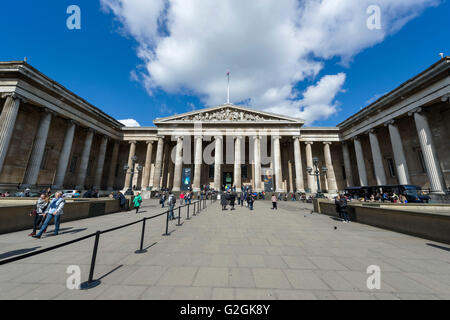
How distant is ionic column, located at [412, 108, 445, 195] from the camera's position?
15.2m

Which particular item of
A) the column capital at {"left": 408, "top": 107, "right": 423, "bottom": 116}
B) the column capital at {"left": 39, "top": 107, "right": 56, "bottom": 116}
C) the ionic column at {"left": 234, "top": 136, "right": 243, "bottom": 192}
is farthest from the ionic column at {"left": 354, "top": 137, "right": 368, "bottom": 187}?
the column capital at {"left": 39, "top": 107, "right": 56, "bottom": 116}

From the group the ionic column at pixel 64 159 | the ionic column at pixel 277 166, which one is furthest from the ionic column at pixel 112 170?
the ionic column at pixel 277 166

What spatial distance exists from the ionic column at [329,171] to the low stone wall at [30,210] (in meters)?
30.4

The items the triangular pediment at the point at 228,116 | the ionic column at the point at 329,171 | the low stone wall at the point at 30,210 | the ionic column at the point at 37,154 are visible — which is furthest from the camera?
the ionic column at the point at 329,171

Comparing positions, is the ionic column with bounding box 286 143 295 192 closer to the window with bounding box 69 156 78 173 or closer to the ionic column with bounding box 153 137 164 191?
the ionic column with bounding box 153 137 164 191

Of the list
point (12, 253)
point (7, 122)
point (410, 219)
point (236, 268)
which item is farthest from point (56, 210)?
point (7, 122)

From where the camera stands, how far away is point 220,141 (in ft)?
90.4

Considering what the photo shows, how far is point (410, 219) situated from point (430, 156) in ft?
50.3

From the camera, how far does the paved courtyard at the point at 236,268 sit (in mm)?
2729

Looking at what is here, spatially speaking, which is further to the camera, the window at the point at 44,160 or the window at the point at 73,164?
the window at the point at 73,164

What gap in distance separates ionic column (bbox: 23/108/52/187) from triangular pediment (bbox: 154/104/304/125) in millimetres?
13024

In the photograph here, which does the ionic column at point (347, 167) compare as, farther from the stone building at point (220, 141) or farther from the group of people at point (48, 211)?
the group of people at point (48, 211)
